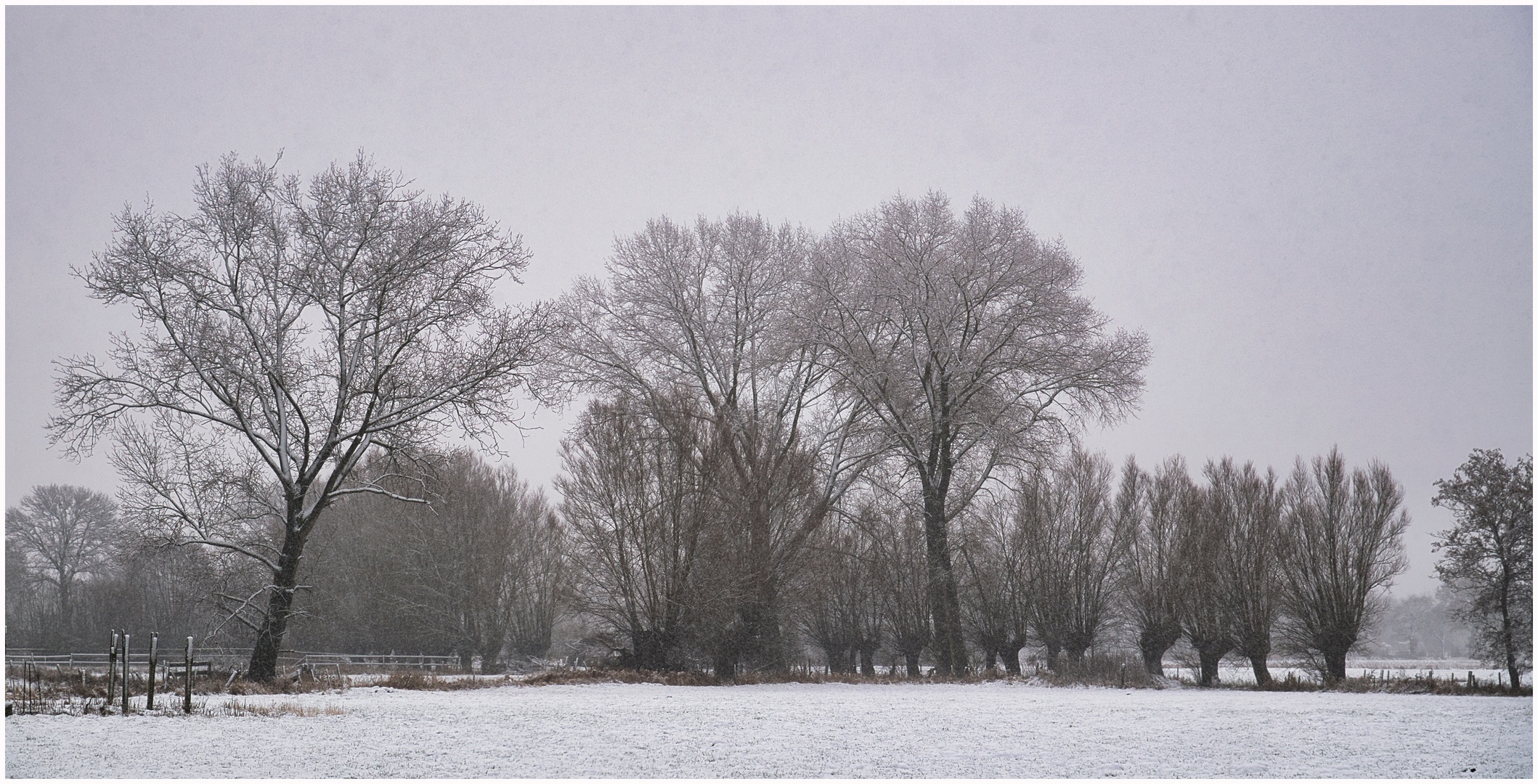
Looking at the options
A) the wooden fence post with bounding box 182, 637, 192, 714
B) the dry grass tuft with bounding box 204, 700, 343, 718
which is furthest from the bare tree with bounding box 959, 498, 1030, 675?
the wooden fence post with bounding box 182, 637, 192, 714

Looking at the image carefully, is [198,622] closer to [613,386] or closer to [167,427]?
[613,386]

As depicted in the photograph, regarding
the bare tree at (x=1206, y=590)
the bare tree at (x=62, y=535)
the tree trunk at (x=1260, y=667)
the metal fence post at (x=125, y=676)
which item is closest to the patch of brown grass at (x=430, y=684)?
the metal fence post at (x=125, y=676)

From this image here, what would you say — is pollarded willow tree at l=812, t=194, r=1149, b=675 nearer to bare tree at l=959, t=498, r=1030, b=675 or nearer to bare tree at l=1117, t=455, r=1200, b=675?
bare tree at l=959, t=498, r=1030, b=675

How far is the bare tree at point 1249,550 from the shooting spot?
30438 mm

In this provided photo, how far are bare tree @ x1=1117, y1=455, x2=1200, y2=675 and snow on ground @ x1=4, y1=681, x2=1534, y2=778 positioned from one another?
53.6 ft

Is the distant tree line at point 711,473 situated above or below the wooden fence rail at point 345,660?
above

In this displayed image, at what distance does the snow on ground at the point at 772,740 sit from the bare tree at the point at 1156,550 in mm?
16351

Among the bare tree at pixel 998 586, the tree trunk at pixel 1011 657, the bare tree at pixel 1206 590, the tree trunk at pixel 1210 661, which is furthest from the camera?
the bare tree at pixel 998 586

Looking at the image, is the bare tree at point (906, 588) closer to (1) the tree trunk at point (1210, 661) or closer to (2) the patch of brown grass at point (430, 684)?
(1) the tree trunk at point (1210, 661)

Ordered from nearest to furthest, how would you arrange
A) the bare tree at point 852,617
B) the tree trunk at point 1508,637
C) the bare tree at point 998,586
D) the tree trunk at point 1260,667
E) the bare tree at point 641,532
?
the bare tree at point 641,532
the tree trunk at point 1508,637
the tree trunk at point 1260,667
the bare tree at point 998,586
the bare tree at point 852,617

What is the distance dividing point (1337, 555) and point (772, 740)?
28052mm

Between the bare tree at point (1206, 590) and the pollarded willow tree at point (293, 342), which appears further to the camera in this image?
the bare tree at point (1206, 590)

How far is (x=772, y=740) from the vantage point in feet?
35.0

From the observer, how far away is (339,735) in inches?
411
